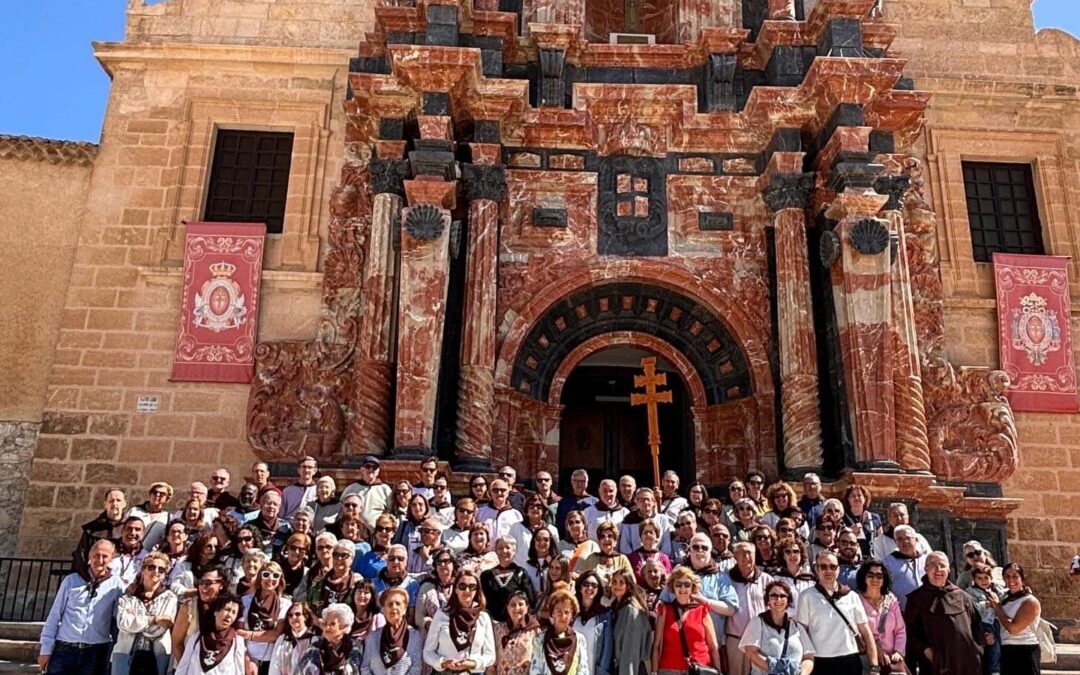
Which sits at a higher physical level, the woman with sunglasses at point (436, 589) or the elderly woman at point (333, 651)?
the woman with sunglasses at point (436, 589)

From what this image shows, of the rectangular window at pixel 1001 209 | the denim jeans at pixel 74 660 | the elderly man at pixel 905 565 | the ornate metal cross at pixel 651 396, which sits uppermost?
the rectangular window at pixel 1001 209

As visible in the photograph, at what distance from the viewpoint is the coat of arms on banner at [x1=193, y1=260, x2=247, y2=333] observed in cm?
1351

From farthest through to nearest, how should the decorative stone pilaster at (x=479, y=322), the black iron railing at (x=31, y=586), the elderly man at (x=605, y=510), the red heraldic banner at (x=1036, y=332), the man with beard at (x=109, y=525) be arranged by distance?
the red heraldic banner at (x=1036, y=332) < the black iron railing at (x=31, y=586) < the decorative stone pilaster at (x=479, y=322) < the elderly man at (x=605, y=510) < the man with beard at (x=109, y=525)

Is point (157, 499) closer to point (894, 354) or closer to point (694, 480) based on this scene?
point (694, 480)

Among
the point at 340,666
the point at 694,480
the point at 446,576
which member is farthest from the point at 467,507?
the point at 694,480

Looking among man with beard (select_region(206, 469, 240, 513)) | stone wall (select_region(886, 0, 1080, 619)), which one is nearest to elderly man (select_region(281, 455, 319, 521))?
man with beard (select_region(206, 469, 240, 513))

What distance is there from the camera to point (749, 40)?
14.1 metres

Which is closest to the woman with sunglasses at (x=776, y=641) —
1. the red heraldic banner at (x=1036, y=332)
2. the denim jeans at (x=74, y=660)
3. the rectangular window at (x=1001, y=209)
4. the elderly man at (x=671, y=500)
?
the elderly man at (x=671, y=500)

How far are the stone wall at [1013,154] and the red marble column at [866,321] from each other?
99.0 inches

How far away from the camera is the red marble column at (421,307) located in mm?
11512

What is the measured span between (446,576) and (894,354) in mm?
7129

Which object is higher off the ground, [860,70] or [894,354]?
[860,70]

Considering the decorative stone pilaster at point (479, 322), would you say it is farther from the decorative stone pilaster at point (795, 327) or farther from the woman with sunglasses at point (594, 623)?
A: the woman with sunglasses at point (594, 623)

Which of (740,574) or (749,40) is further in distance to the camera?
(749,40)
